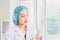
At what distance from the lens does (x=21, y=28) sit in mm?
1462

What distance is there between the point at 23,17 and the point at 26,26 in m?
0.09

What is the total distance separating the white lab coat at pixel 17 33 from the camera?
4.74 ft

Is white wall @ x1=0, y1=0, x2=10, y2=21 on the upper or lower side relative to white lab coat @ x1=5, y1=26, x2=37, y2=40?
upper

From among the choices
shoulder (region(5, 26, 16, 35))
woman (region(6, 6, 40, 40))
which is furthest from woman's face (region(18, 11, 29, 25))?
shoulder (region(5, 26, 16, 35))

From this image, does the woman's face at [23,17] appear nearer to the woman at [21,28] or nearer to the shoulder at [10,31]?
the woman at [21,28]

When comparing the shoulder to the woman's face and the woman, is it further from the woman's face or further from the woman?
the woman's face

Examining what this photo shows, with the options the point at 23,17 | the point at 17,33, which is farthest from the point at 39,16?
the point at 17,33

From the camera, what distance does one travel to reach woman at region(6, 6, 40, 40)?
4.75 feet

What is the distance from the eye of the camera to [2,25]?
1.44 meters

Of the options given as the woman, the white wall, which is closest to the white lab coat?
the woman

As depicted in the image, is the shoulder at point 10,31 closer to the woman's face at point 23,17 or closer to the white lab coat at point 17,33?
the white lab coat at point 17,33

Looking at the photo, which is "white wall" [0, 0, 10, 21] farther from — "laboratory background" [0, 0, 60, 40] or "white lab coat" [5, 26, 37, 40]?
"white lab coat" [5, 26, 37, 40]

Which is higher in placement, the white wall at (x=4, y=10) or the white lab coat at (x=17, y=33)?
the white wall at (x=4, y=10)

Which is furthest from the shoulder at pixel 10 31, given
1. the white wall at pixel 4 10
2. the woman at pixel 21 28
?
the white wall at pixel 4 10
